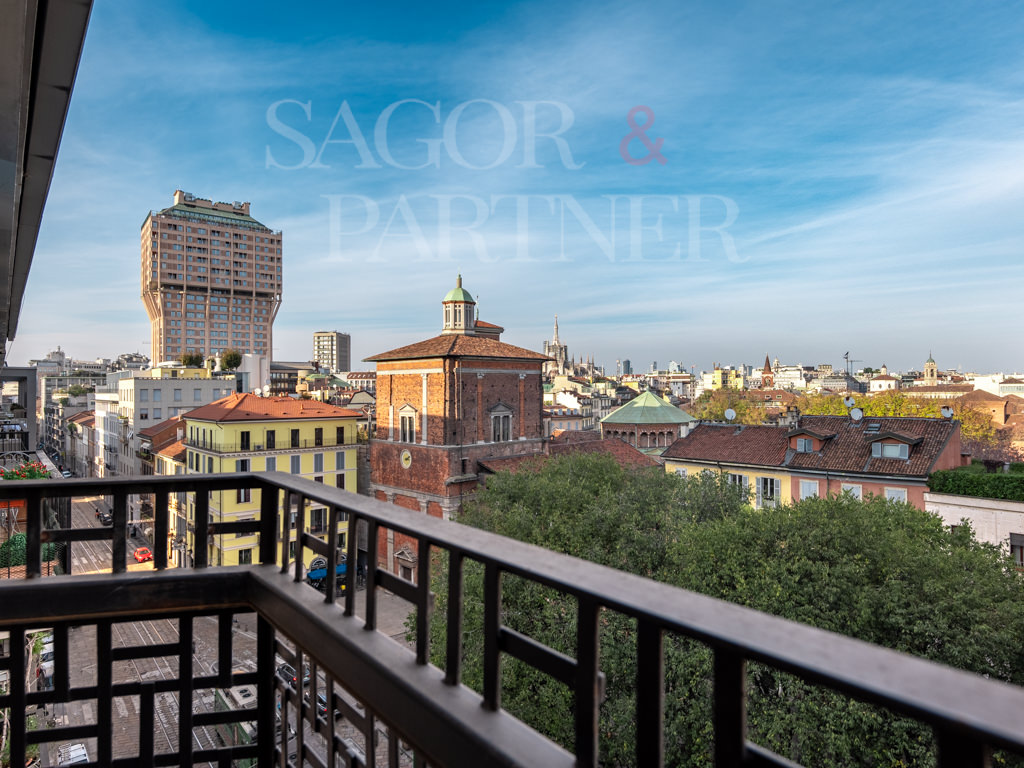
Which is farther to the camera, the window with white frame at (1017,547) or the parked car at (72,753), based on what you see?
the window with white frame at (1017,547)

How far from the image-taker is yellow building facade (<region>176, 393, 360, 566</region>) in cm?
2459

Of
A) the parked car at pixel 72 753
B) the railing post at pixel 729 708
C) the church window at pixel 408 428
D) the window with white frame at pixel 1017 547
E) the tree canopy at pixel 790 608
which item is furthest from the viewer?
the church window at pixel 408 428

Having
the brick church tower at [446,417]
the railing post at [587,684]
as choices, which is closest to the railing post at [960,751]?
the railing post at [587,684]

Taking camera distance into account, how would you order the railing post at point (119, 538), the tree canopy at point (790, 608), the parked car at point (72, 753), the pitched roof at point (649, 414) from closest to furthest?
1. the railing post at point (119, 538)
2. the tree canopy at point (790, 608)
3. the parked car at point (72, 753)
4. the pitched roof at point (649, 414)

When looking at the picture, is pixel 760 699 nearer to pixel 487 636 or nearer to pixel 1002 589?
pixel 1002 589

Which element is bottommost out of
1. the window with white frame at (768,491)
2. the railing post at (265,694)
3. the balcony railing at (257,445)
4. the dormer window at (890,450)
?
the window with white frame at (768,491)

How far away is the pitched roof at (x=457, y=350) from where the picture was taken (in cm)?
2573

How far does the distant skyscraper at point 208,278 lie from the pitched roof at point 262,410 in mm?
55718

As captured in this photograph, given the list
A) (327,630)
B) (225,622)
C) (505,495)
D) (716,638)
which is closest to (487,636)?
(716,638)

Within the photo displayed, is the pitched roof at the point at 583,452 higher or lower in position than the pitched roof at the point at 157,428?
lower

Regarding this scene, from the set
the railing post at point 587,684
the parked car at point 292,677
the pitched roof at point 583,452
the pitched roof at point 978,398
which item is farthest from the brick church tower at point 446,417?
the pitched roof at point 978,398

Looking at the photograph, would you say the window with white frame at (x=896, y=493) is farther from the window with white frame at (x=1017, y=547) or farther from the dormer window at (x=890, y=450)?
the window with white frame at (x=1017, y=547)

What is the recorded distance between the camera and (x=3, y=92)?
1729 millimetres

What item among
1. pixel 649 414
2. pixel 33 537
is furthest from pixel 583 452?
pixel 33 537
